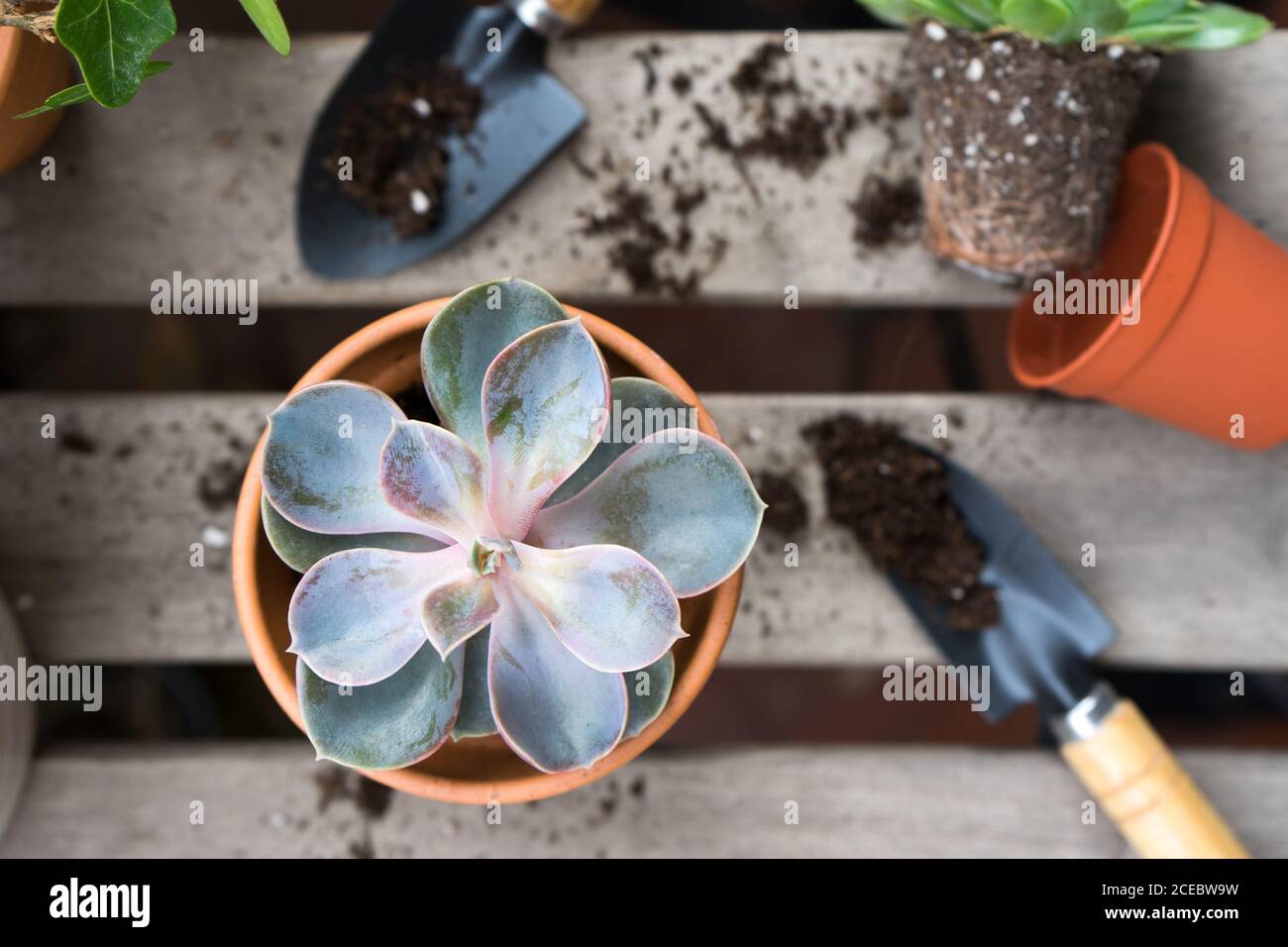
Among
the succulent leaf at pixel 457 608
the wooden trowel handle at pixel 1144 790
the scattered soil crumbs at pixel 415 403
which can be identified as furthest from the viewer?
the wooden trowel handle at pixel 1144 790

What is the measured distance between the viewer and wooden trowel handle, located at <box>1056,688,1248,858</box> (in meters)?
0.64

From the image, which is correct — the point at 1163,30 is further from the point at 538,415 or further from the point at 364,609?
the point at 364,609

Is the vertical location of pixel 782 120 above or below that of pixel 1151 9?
below

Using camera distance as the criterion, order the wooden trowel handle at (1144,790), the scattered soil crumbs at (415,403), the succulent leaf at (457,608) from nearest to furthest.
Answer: the succulent leaf at (457,608) → the scattered soil crumbs at (415,403) → the wooden trowel handle at (1144,790)

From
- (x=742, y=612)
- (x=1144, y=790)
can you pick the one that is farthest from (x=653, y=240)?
(x=1144, y=790)

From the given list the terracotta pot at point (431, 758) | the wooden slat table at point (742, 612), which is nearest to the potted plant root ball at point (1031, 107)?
the wooden slat table at point (742, 612)

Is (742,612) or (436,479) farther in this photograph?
(742,612)

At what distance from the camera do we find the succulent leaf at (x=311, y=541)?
0.43m

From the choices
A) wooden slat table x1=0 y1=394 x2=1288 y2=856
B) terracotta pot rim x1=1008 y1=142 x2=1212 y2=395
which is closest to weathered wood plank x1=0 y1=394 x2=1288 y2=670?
wooden slat table x1=0 y1=394 x2=1288 y2=856

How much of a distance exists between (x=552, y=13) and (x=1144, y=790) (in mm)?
649

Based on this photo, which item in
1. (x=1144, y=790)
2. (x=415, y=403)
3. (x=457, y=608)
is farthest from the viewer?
(x=1144, y=790)

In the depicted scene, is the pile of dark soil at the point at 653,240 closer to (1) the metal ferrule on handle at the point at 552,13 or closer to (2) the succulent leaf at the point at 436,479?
(1) the metal ferrule on handle at the point at 552,13

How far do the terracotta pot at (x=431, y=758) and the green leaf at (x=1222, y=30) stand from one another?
0.39 m

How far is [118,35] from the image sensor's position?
17.6 inches
